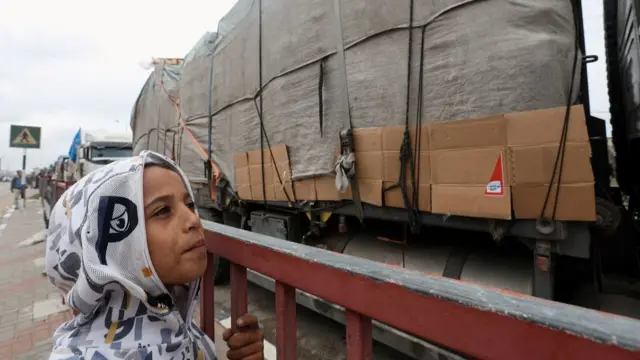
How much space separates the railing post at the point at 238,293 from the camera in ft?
3.92

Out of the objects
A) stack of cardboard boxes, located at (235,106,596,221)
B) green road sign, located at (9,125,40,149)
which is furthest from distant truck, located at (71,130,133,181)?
stack of cardboard boxes, located at (235,106,596,221)

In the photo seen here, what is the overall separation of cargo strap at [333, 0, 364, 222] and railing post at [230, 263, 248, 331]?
1.25 metres

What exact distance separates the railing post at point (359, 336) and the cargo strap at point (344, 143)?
1.57 m

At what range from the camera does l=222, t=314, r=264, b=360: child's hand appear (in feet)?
3.64

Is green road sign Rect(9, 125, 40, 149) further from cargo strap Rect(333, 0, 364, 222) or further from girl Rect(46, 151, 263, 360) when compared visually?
girl Rect(46, 151, 263, 360)

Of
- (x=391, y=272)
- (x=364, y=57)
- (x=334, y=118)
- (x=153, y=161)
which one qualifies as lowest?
(x=391, y=272)

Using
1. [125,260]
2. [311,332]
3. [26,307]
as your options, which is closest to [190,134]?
[26,307]

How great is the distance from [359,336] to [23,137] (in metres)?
21.0

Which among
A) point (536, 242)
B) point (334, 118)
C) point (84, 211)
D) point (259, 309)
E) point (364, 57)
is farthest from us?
point (259, 309)

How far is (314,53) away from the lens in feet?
8.56

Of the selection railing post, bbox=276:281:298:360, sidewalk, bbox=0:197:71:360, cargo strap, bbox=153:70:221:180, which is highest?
cargo strap, bbox=153:70:221:180

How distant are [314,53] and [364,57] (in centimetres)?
50

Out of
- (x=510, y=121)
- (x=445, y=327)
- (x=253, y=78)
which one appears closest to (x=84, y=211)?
(x=445, y=327)

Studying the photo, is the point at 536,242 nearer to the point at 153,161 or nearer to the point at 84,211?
the point at 153,161
